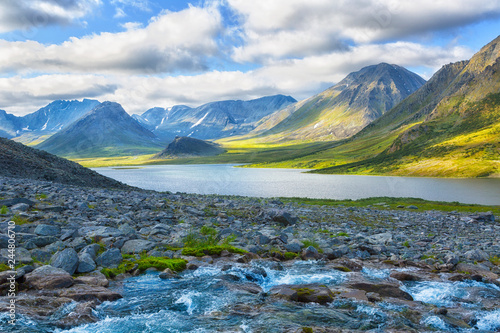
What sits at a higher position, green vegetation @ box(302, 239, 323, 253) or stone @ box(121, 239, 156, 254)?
stone @ box(121, 239, 156, 254)

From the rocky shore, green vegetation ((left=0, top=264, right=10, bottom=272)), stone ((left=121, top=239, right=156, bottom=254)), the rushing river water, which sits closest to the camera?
the rushing river water

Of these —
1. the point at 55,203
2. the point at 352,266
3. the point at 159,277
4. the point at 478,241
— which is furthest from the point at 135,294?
the point at 478,241

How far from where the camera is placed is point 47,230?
19.2 meters

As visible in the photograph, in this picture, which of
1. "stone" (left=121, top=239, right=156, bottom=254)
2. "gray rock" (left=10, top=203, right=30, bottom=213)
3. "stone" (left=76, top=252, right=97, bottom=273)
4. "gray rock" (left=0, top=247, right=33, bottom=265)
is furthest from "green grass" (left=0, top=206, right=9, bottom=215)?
"stone" (left=76, top=252, right=97, bottom=273)

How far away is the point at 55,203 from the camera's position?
28078mm

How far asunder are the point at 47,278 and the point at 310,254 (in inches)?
617

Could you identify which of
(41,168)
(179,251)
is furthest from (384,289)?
(41,168)

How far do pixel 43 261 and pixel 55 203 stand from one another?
14.2 m

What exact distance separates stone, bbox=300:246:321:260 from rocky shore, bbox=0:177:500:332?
0.23 feet

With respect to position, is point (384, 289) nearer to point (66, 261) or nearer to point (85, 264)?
point (85, 264)

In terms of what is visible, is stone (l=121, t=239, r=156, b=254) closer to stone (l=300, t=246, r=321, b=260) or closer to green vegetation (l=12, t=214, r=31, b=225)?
green vegetation (l=12, t=214, r=31, b=225)

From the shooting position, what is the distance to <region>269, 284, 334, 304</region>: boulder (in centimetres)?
1460

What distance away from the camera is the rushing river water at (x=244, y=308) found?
11.9 meters

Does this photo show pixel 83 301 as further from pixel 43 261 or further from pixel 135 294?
pixel 43 261
